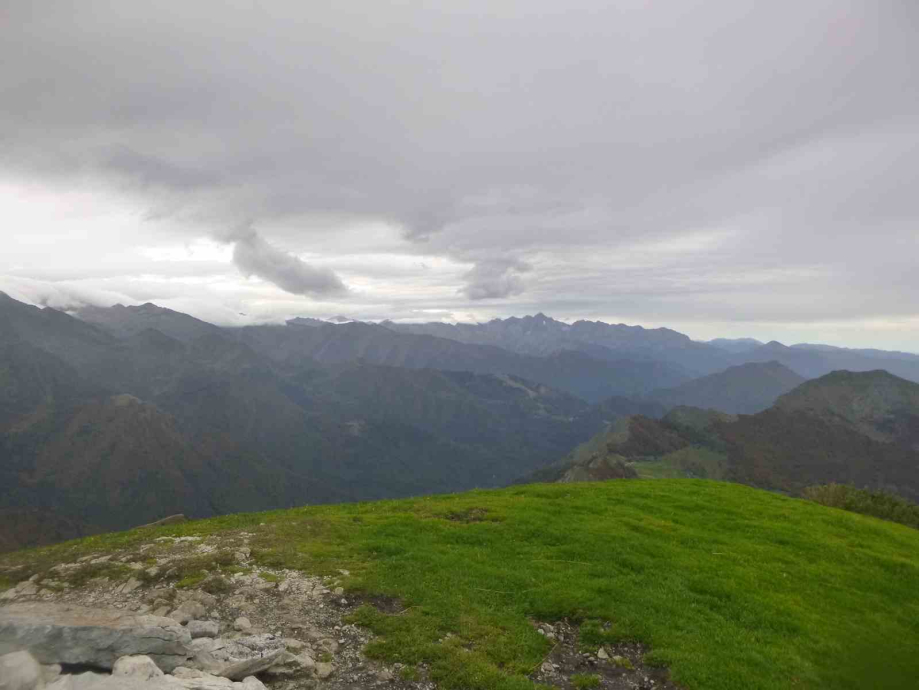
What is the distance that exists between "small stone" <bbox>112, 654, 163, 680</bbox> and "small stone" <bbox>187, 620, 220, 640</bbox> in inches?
140

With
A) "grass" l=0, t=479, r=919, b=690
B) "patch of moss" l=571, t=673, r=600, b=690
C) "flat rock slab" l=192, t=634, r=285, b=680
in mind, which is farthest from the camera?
"grass" l=0, t=479, r=919, b=690

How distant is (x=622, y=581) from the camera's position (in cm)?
1922

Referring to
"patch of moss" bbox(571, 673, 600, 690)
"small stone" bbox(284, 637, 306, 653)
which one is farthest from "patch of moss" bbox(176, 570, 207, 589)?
"patch of moss" bbox(571, 673, 600, 690)

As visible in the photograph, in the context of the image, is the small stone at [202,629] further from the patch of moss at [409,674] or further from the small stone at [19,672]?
the patch of moss at [409,674]

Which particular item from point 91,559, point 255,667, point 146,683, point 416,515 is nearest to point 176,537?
point 91,559

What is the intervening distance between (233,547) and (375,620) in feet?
30.2

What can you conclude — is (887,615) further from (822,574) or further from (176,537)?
(176,537)

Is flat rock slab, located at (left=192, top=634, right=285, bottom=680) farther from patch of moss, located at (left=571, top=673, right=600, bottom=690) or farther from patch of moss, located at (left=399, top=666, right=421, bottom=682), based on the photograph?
patch of moss, located at (left=571, top=673, right=600, bottom=690)

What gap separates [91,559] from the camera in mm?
20891

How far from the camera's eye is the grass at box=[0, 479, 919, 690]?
48.6ft

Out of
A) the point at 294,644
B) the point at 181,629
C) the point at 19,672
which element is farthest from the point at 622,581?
the point at 19,672

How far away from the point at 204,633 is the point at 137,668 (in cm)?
391

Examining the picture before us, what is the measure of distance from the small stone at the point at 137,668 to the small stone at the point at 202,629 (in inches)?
140

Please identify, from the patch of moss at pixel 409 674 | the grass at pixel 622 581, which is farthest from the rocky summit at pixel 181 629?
the grass at pixel 622 581
